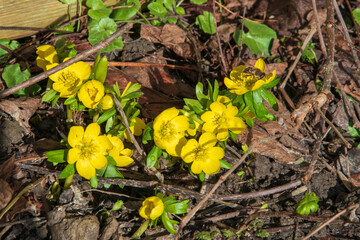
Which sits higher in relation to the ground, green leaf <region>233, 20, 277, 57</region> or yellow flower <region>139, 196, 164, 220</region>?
green leaf <region>233, 20, 277, 57</region>

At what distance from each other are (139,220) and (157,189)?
270 millimetres

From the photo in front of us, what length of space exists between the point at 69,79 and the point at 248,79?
4.15 ft

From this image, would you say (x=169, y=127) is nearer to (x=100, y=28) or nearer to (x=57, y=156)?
(x=57, y=156)

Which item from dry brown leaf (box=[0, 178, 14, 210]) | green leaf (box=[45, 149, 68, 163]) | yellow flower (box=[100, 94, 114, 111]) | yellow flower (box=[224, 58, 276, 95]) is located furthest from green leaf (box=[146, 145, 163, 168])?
dry brown leaf (box=[0, 178, 14, 210])

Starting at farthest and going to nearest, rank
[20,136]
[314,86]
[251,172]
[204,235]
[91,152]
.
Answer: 1. [314,86]
2. [251,172]
3. [20,136]
4. [204,235]
5. [91,152]

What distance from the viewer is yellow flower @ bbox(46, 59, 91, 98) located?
7.82ft

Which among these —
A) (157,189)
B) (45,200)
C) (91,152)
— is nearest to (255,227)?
(157,189)

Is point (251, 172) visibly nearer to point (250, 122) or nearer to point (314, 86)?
point (250, 122)

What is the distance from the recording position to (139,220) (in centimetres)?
251

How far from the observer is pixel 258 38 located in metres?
3.49

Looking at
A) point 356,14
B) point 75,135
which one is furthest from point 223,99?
point 356,14

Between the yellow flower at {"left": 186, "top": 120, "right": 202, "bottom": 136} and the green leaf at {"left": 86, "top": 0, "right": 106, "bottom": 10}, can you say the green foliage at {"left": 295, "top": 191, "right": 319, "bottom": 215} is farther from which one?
the green leaf at {"left": 86, "top": 0, "right": 106, "bottom": 10}

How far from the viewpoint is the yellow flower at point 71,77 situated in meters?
2.38

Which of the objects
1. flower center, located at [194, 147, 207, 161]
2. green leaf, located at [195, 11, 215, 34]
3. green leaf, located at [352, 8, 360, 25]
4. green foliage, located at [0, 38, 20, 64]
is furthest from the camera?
green leaf, located at [352, 8, 360, 25]
